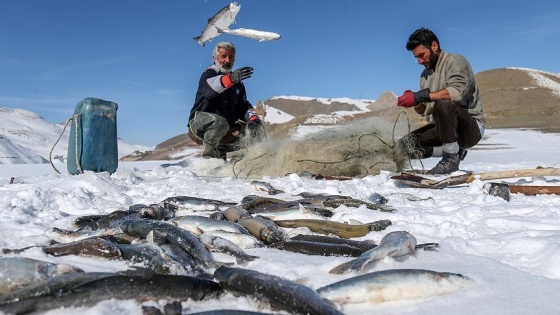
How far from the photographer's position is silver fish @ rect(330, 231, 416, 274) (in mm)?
1979

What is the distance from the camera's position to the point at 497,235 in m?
2.70

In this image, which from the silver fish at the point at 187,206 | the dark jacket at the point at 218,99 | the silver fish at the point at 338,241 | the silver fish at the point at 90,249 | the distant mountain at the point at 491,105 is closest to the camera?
the silver fish at the point at 90,249

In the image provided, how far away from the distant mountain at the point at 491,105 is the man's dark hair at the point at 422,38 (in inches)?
526

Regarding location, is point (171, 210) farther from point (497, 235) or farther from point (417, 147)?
point (417, 147)

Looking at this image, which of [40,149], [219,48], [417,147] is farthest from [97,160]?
[40,149]

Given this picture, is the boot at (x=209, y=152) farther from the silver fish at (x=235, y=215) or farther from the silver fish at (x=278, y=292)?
the silver fish at (x=278, y=292)

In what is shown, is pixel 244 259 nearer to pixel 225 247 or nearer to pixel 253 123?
pixel 225 247

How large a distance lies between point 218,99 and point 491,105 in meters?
25.5

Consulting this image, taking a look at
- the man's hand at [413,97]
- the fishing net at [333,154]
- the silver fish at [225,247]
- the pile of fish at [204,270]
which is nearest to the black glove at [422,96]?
the man's hand at [413,97]

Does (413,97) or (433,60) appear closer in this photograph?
(413,97)

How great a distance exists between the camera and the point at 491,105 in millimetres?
29156

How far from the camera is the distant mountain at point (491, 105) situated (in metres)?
21.4

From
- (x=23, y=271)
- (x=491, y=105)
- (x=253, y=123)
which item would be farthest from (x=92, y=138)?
(x=491, y=105)

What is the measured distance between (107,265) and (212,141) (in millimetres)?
5661
